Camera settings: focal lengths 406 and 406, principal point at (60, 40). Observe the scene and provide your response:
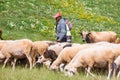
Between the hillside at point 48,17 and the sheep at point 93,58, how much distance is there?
34.9ft

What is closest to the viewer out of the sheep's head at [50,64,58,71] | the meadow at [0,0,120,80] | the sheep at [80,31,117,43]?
the sheep's head at [50,64,58,71]

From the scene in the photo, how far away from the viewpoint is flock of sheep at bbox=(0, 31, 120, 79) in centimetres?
1491

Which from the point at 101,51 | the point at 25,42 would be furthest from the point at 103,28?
the point at 101,51

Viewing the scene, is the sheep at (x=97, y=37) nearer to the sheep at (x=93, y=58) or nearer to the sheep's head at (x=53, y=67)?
the sheep's head at (x=53, y=67)

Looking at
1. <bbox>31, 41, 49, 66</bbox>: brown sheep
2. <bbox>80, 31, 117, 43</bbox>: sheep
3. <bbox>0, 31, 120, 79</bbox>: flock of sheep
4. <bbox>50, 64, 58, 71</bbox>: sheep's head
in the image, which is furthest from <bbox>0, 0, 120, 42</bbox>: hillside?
<bbox>50, 64, 58, 71</bbox>: sheep's head

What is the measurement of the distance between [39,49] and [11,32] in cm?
767

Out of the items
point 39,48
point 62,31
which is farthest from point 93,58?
point 39,48

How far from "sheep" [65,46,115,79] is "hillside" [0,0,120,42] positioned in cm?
1065

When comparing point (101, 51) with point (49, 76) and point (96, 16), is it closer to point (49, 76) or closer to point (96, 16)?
point (49, 76)

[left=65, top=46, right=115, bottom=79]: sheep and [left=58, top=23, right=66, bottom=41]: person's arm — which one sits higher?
[left=58, top=23, right=66, bottom=41]: person's arm

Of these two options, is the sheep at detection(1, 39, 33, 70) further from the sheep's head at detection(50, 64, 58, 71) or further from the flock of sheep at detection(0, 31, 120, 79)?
the sheep's head at detection(50, 64, 58, 71)

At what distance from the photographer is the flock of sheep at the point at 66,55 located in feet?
48.9

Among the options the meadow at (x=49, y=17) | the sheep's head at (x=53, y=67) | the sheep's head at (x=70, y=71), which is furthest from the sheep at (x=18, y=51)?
the meadow at (x=49, y=17)

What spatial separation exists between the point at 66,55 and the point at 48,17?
47.9ft
